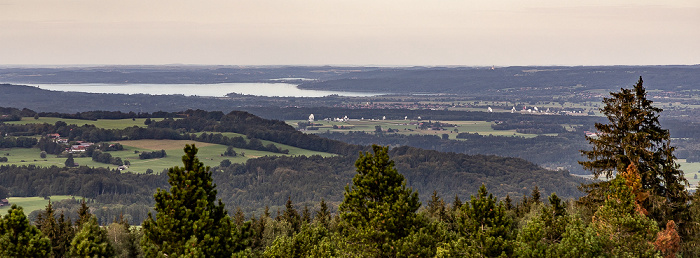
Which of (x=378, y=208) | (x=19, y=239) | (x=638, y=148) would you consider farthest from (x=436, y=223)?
(x=19, y=239)

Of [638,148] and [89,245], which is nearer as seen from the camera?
[89,245]

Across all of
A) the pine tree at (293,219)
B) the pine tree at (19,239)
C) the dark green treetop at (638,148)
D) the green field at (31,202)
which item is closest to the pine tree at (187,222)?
the pine tree at (19,239)

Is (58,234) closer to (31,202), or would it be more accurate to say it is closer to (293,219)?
(293,219)

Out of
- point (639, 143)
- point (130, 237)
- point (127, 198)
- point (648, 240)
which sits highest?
point (639, 143)

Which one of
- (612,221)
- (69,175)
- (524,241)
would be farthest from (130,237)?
(69,175)

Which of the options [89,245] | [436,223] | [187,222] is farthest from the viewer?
[436,223]

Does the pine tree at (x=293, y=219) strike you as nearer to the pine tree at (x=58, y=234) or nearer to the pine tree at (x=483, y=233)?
the pine tree at (x=58, y=234)

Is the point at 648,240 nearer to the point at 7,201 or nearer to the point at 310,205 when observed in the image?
the point at 310,205
